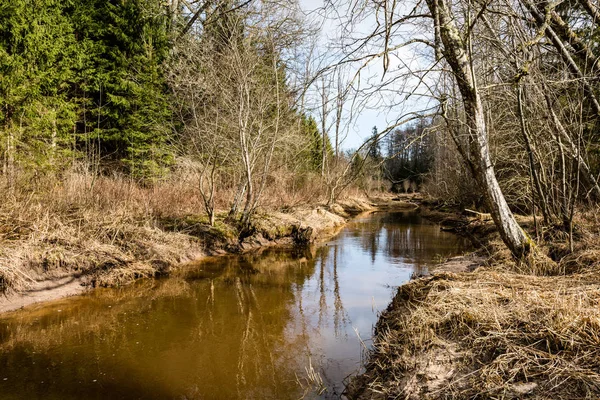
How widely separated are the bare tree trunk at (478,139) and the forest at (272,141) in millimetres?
29

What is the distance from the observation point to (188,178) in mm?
13938

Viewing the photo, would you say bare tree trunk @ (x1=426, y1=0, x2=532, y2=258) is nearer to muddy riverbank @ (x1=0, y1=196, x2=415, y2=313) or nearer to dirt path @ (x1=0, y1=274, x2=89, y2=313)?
muddy riverbank @ (x1=0, y1=196, x2=415, y2=313)

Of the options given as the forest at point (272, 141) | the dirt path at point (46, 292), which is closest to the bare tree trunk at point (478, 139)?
the forest at point (272, 141)

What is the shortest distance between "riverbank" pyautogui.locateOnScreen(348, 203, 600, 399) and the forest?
25 mm

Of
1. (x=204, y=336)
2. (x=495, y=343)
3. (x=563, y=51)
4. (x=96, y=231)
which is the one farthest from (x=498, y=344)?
(x=96, y=231)

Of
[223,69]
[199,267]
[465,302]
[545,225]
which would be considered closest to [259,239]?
[199,267]

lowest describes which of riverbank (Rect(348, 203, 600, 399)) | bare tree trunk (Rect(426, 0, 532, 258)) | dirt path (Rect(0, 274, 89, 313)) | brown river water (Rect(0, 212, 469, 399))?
brown river water (Rect(0, 212, 469, 399))

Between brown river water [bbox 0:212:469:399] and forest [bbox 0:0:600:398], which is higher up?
forest [bbox 0:0:600:398]

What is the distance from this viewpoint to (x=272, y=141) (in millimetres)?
12281

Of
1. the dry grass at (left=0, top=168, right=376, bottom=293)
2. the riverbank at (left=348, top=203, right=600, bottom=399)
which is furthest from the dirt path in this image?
the riverbank at (left=348, top=203, right=600, bottom=399)

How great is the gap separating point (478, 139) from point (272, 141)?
7692 mm

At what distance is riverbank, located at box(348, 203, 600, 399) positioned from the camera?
2.84 metres

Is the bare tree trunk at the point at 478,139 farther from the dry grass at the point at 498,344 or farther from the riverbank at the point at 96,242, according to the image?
the riverbank at the point at 96,242

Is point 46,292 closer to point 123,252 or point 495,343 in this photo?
point 123,252
